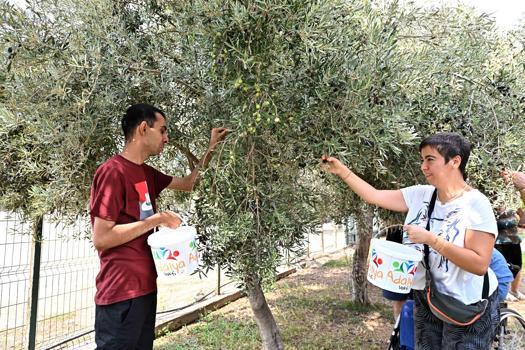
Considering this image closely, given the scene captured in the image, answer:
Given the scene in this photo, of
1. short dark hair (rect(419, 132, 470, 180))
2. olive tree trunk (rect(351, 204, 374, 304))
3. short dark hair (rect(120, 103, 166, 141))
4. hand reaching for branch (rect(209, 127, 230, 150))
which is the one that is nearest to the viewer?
short dark hair (rect(419, 132, 470, 180))

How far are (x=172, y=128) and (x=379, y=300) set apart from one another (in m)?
6.27

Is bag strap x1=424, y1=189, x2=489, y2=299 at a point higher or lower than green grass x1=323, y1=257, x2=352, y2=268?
higher

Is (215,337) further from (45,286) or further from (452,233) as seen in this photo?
(452,233)

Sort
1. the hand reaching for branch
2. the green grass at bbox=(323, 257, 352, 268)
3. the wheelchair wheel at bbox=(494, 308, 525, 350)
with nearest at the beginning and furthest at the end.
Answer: the hand reaching for branch → the wheelchair wheel at bbox=(494, 308, 525, 350) → the green grass at bbox=(323, 257, 352, 268)

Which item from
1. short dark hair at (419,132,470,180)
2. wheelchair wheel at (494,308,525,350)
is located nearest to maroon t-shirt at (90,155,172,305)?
short dark hair at (419,132,470,180)

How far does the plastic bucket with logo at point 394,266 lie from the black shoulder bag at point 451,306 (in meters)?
0.24

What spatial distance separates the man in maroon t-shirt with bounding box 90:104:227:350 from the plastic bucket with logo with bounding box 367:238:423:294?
1.12 m

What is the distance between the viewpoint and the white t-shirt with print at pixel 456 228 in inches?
90.4

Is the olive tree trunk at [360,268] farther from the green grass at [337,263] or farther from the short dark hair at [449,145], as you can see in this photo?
the short dark hair at [449,145]

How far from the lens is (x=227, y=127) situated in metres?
2.59

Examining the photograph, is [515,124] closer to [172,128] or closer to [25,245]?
[172,128]

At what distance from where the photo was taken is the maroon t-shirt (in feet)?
7.59

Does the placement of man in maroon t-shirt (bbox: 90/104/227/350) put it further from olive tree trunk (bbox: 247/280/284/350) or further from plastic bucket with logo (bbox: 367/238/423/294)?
olive tree trunk (bbox: 247/280/284/350)

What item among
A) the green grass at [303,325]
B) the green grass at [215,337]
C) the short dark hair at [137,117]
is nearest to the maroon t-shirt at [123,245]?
the short dark hair at [137,117]
